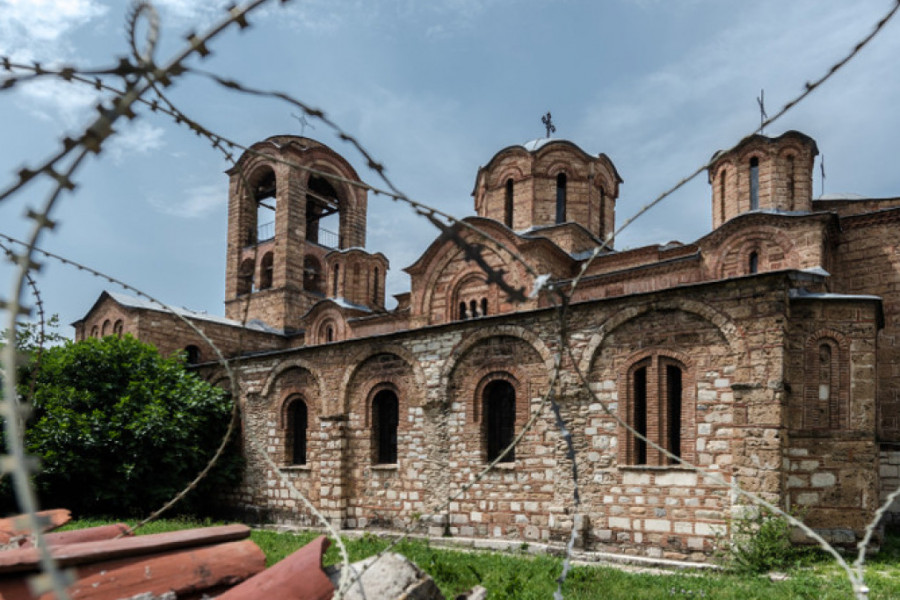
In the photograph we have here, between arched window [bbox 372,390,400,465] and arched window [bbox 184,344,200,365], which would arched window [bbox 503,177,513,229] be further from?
arched window [bbox 184,344,200,365]

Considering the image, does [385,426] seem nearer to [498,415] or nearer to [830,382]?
[498,415]

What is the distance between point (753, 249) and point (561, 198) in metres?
5.97

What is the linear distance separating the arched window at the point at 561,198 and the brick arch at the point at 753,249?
5010 mm

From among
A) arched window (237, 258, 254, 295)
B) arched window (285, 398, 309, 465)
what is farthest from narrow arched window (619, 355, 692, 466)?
arched window (237, 258, 254, 295)

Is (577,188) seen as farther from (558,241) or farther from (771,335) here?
(771,335)

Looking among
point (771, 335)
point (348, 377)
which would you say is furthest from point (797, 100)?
point (348, 377)


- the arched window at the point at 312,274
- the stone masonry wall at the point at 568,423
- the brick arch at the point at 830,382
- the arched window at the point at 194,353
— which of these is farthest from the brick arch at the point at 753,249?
the arched window at the point at 312,274

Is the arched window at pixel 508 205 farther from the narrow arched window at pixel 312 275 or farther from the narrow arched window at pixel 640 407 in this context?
the narrow arched window at pixel 640 407

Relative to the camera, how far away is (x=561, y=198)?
65.2 feet

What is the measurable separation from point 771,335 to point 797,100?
7565 mm

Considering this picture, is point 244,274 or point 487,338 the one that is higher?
point 244,274

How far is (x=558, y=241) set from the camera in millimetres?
18625

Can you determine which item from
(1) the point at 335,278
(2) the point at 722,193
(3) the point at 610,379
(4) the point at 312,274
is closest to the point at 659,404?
(3) the point at 610,379

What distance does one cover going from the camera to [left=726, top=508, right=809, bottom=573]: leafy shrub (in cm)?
842
